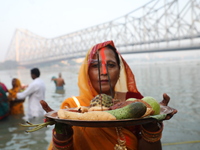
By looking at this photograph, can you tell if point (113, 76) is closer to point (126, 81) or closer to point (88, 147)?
point (126, 81)

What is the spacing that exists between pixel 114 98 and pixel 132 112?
50cm

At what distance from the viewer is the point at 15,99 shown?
5.30 m

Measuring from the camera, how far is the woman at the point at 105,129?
3.58 ft

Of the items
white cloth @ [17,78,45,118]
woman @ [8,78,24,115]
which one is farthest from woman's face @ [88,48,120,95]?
woman @ [8,78,24,115]

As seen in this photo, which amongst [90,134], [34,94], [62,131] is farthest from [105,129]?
[34,94]

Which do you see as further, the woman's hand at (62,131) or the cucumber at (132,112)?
the woman's hand at (62,131)

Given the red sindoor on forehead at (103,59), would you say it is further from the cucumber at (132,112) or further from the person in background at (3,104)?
the person in background at (3,104)

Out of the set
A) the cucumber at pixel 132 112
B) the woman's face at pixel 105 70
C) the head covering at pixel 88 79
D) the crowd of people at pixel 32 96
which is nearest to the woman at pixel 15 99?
the crowd of people at pixel 32 96

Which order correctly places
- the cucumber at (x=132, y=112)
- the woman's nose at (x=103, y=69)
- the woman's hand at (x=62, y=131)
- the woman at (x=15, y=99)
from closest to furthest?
the cucumber at (x=132, y=112)
the woman's hand at (x=62, y=131)
the woman's nose at (x=103, y=69)
the woman at (x=15, y=99)

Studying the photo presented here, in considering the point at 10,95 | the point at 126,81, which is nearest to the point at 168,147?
the point at 126,81

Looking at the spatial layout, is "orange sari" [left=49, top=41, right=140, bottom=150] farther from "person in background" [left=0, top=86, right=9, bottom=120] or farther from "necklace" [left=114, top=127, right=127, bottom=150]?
"person in background" [left=0, top=86, right=9, bottom=120]

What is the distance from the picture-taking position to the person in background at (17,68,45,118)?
4.43 meters

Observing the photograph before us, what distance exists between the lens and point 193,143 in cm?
402

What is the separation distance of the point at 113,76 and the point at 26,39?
73801 mm
